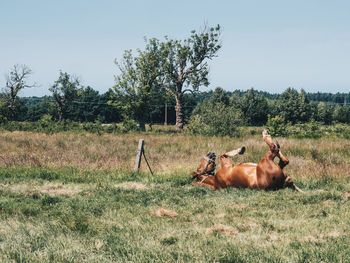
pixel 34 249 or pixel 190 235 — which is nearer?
pixel 34 249

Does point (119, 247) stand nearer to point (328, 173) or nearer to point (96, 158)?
point (328, 173)

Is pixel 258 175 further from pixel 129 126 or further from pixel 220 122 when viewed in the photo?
pixel 129 126

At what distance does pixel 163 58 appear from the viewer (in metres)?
Result: 39.2

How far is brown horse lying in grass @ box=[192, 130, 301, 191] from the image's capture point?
6480mm

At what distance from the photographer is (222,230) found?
429 cm

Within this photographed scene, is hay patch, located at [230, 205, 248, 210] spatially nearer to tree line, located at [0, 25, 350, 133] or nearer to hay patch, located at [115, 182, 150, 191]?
hay patch, located at [115, 182, 150, 191]

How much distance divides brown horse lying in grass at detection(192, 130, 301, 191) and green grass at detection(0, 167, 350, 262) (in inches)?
10.5

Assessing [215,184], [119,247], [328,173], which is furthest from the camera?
[328,173]

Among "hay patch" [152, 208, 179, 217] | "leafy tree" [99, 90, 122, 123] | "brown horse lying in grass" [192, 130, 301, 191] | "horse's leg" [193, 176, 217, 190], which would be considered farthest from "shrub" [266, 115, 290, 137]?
→ "leafy tree" [99, 90, 122, 123]

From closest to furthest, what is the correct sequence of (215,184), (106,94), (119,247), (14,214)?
1. (119,247)
2. (14,214)
3. (215,184)
4. (106,94)

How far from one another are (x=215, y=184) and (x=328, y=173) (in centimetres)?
354

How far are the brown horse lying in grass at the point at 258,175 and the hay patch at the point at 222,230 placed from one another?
89.8 inches

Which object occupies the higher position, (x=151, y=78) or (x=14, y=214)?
(x=151, y=78)

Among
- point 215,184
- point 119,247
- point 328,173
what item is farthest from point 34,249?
point 328,173
